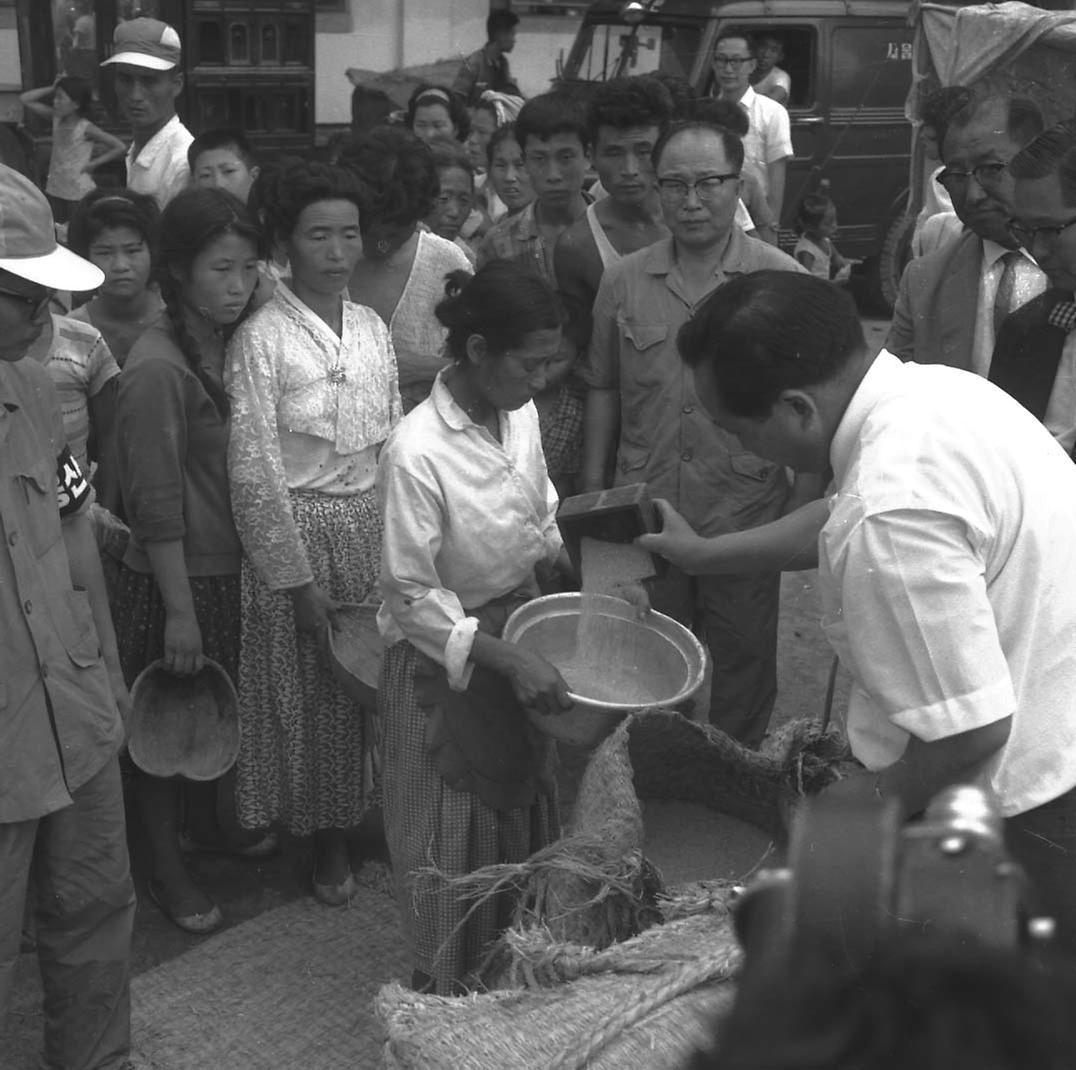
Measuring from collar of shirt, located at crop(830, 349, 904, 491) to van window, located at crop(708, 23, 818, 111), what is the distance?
27.5 feet

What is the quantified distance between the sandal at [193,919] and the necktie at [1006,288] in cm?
251

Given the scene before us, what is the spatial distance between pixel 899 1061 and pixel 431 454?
6.93 ft

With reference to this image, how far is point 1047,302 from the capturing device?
350 centimetres

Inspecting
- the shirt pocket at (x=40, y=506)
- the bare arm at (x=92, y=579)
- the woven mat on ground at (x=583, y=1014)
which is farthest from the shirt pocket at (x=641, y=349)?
the woven mat on ground at (x=583, y=1014)

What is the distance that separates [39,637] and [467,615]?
864 mm

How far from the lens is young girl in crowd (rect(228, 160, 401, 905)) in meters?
3.32

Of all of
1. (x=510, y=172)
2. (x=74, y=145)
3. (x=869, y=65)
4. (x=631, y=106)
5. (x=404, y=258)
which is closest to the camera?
(x=404, y=258)

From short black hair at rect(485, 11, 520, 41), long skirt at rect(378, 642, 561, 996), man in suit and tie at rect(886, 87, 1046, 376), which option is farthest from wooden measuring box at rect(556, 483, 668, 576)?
short black hair at rect(485, 11, 520, 41)

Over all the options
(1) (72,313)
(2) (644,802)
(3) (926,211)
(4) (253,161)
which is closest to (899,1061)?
(2) (644,802)

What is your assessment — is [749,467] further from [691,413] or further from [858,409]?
[858,409]

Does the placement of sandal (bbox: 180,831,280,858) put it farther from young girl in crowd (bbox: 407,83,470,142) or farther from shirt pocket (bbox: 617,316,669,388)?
young girl in crowd (bbox: 407,83,470,142)

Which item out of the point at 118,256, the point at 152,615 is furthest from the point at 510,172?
the point at 152,615

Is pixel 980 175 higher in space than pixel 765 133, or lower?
higher

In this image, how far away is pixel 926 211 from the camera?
235 inches
